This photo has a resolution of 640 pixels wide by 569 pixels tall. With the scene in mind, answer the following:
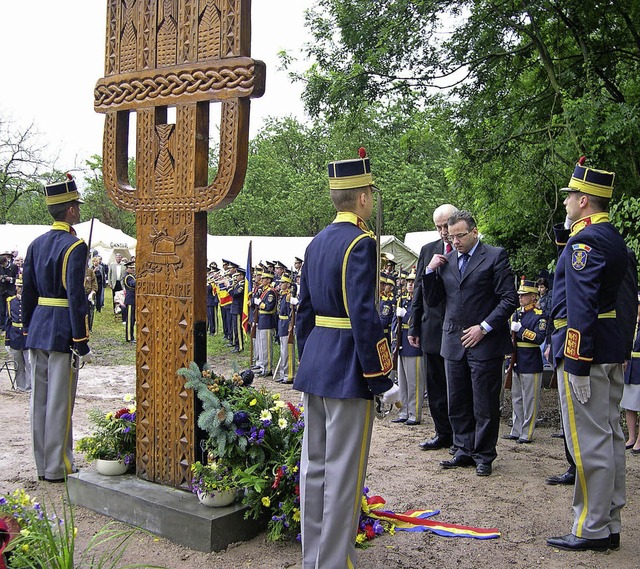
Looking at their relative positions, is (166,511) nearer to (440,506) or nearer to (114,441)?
(114,441)

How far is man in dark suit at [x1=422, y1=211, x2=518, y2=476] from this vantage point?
6.34 m

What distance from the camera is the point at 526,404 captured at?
307 inches

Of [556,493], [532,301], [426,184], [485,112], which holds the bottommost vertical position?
[556,493]

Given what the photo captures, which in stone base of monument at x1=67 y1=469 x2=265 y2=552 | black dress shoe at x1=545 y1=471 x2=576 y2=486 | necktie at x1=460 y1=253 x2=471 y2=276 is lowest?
black dress shoe at x1=545 y1=471 x2=576 y2=486

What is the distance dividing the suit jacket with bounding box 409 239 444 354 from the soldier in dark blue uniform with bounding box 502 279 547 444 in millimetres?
1205

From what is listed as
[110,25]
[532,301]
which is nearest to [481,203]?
[532,301]

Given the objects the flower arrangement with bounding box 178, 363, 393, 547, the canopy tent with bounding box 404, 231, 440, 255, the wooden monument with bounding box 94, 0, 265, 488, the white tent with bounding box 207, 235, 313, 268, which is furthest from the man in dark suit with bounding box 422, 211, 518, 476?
the white tent with bounding box 207, 235, 313, 268

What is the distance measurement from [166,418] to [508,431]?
4764 mm

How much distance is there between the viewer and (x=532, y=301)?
8.18 m

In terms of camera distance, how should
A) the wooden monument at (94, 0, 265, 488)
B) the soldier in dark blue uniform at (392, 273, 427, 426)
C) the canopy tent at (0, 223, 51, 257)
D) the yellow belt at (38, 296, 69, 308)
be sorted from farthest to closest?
the canopy tent at (0, 223, 51, 257) → the soldier in dark blue uniform at (392, 273, 427, 426) → the yellow belt at (38, 296, 69, 308) → the wooden monument at (94, 0, 265, 488)

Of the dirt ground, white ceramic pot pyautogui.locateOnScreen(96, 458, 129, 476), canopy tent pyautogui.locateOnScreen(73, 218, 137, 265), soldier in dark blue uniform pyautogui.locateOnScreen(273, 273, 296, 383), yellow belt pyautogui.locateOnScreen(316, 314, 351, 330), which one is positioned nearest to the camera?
yellow belt pyautogui.locateOnScreen(316, 314, 351, 330)

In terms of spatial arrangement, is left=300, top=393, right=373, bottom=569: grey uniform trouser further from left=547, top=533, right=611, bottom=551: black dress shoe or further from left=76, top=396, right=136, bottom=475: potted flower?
left=76, top=396, right=136, bottom=475: potted flower

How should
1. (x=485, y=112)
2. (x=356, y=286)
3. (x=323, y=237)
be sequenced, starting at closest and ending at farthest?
(x=356, y=286) → (x=323, y=237) → (x=485, y=112)

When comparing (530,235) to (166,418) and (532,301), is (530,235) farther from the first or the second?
(166,418)
